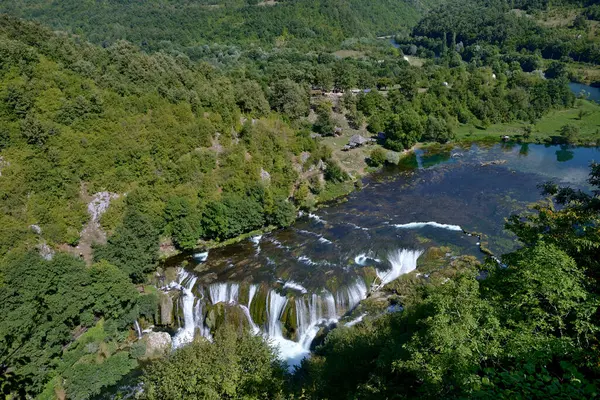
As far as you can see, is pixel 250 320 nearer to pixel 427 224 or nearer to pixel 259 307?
pixel 259 307

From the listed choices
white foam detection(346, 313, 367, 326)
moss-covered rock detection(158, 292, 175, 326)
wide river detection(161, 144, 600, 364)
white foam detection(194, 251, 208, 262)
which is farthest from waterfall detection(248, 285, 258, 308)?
white foam detection(346, 313, 367, 326)

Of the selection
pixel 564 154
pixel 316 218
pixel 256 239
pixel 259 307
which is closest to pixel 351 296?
pixel 259 307

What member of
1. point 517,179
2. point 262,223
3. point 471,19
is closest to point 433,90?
point 517,179

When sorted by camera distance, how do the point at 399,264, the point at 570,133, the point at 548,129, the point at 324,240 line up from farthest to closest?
1. the point at 548,129
2. the point at 570,133
3. the point at 324,240
4. the point at 399,264

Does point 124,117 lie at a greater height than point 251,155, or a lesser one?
greater

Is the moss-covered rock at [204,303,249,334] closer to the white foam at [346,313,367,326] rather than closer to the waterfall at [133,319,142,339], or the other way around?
the waterfall at [133,319,142,339]

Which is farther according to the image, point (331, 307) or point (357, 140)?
point (357, 140)

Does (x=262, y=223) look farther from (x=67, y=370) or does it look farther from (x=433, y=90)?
(x=433, y=90)
